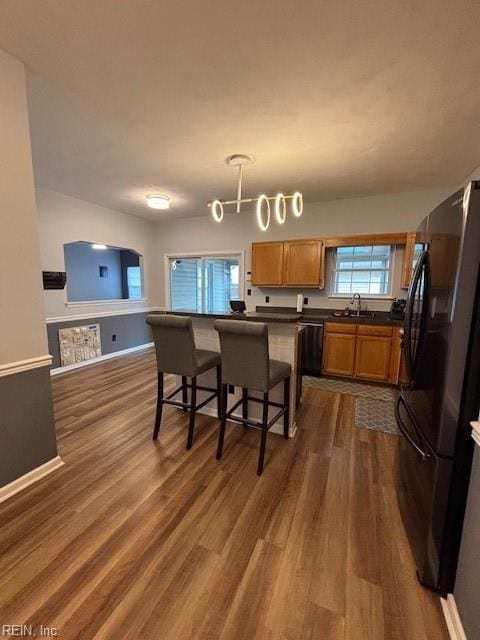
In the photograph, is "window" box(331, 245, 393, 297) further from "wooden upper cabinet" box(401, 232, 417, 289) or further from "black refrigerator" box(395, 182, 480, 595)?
"black refrigerator" box(395, 182, 480, 595)

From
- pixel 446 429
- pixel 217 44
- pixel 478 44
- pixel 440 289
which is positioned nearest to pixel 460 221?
pixel 440 289

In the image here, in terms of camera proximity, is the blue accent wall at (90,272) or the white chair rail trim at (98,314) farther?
the blue accent wall at (90,272)

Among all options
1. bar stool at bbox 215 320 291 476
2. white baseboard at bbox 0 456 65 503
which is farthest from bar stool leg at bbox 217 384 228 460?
white baseboard at bbox 0 456 65 503

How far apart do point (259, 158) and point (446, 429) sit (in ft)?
9.66

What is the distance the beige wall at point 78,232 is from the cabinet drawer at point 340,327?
3.95 metres

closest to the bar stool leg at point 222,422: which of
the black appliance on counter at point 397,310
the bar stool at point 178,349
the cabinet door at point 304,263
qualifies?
the bar stool at point 178,349

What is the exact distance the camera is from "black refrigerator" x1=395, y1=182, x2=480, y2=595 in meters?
1.09

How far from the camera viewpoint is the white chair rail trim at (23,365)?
174 centimetres

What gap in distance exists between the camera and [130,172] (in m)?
3.36

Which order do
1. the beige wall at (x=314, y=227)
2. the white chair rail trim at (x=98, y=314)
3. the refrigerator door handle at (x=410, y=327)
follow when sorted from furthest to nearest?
the white chair rail trim at (x=98, y=314)
the beige wall at (x=314, y=227)
the refrigerator door handle at (x=410, y=327)

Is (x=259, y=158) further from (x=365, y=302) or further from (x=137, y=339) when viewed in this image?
(x=137, y=339)

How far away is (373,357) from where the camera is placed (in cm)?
383

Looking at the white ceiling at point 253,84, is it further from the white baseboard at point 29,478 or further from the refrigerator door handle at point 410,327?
the white baseboard at point 29,478

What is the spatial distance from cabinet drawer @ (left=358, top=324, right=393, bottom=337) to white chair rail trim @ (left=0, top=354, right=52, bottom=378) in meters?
3.63
